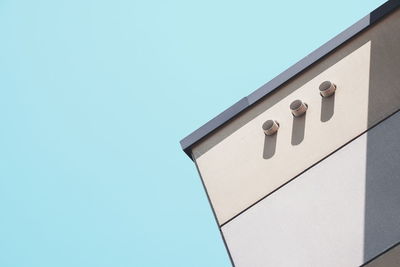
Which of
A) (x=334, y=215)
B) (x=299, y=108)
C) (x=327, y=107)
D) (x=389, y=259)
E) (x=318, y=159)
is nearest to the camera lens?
(x=389, y=259)

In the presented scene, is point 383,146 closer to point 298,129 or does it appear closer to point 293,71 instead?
point 298,129

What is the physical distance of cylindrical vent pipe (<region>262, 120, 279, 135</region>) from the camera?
503 centimetres

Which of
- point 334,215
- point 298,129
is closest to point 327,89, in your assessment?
point 298,129

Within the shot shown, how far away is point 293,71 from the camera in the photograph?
5.42m

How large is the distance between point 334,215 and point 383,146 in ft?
2.14

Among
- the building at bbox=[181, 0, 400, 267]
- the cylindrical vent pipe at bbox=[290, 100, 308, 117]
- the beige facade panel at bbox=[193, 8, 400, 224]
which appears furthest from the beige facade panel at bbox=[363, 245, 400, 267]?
Result: the cylindrical vent pipe at bbox=[290, 100, 308, 117]

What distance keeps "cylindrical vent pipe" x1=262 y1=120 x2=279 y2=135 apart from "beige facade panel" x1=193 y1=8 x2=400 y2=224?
0.12ft

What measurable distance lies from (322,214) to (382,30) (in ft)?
6.30

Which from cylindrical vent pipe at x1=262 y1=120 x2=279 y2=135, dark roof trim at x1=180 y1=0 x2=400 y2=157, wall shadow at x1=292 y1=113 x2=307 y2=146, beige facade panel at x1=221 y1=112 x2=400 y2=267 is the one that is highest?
dark roof trim at x1=180 y1=0 x2=400 y2=157

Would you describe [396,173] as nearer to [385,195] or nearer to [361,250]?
[385,195]

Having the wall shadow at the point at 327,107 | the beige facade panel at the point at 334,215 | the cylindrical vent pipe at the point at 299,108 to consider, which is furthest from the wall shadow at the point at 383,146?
the cylindrical vent pipe at the point at 299,108

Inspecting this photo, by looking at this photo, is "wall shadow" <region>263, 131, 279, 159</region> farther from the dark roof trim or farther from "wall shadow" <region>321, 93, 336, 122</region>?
the dark roof trim

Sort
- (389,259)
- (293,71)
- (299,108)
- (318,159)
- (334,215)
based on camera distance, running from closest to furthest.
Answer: (389,259) → (334,215) → (318,159) → (299,108) → (293,71)

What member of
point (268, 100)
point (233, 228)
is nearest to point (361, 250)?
point (233, 228)
